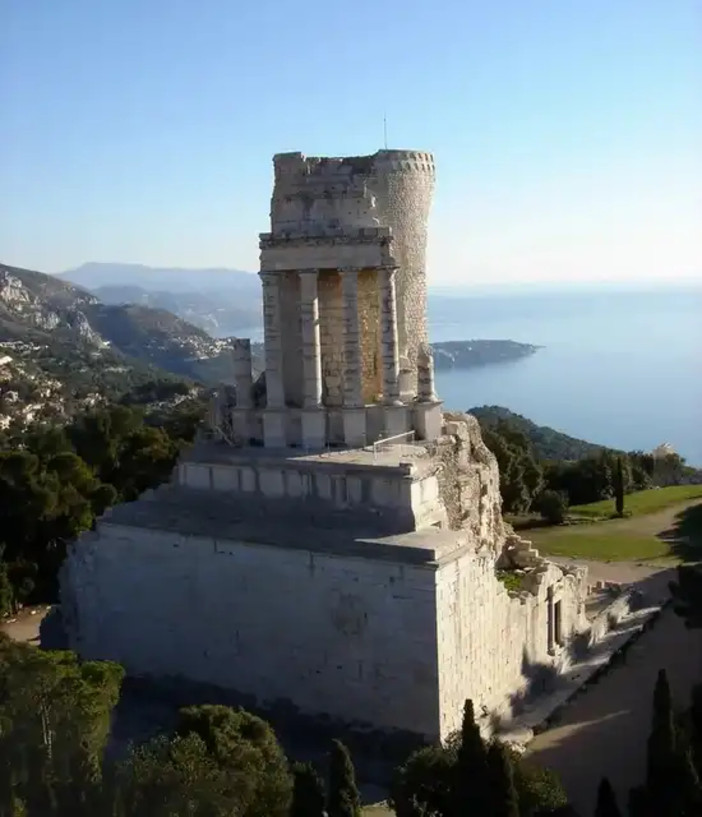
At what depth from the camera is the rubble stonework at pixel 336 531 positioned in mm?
17266

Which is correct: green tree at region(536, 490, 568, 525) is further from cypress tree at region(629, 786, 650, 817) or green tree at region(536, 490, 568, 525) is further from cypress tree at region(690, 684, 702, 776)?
cypress tree at region(629, 786, 650, 817)

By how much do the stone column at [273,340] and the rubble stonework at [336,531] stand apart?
0.05 metres

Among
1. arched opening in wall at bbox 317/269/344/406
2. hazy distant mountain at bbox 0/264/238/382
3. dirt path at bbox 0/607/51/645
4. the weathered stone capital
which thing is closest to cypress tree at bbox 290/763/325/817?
arched opening in wall at bbox 317/269/344/406

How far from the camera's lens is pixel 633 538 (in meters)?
35.5

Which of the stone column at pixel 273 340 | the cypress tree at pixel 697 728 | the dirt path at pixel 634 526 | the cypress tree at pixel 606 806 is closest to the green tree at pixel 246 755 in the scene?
the cypress tree at pixel 606 806

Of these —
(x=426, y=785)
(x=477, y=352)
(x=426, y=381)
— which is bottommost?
(x=426, y=785)

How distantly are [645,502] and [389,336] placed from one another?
26177mm

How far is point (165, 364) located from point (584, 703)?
11552 centimetres

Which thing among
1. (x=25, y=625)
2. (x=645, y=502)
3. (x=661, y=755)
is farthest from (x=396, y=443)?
(x=645, y=502)

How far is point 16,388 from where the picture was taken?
69625mm

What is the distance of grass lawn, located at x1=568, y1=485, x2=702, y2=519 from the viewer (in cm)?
4053

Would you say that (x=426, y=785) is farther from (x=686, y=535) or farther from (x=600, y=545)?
(x=686, y=535)

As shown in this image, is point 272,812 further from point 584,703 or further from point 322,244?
point 322,244

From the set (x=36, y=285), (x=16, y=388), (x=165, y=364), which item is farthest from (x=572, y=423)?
(x=36, y=285)
